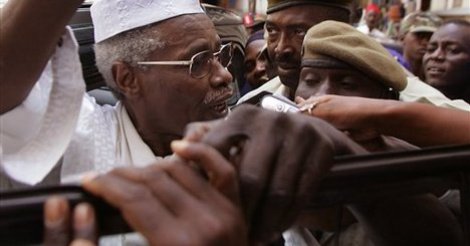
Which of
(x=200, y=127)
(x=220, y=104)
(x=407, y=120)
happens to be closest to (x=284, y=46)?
(x=220, y=104)

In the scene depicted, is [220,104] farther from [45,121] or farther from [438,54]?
[438,54]

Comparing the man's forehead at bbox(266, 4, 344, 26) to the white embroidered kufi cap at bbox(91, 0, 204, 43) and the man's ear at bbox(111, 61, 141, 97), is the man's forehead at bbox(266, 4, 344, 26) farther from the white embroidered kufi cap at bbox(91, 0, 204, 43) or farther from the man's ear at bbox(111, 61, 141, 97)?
the man's ear at bbox(111, 61, 141, 97)

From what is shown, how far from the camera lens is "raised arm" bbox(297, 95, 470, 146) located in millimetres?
1221

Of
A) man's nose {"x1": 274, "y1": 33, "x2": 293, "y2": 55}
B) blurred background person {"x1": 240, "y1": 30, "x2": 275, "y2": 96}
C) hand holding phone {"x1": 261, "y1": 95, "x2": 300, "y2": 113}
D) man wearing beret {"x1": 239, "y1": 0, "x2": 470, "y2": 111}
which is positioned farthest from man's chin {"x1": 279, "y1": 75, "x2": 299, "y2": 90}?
hand holding phone {"x1": 261, "y1": 95, "x2": 300, "y2": 113}

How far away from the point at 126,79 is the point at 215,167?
134cm

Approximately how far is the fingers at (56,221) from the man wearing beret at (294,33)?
82.0 inches

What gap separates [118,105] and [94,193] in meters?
1.30

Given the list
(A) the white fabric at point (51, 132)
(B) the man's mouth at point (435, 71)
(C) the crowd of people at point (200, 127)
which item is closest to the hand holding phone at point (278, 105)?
(C) the crowd of people at point (200, 127)

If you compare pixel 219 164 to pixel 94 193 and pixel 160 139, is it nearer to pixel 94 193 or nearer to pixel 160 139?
pixel 94 193

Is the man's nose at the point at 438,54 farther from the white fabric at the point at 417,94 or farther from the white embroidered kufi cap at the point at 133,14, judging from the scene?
the white embroidered kufi cap at the point at 133,14

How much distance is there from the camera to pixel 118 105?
1941mm

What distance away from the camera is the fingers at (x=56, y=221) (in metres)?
0.66

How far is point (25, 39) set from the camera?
1222 millimetres

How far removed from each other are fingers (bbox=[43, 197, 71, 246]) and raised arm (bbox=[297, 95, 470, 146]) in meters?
0.76
